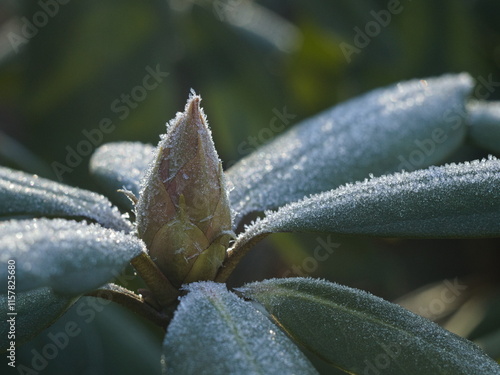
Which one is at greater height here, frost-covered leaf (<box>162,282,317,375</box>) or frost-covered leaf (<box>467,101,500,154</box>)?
frost-covered leaf (<box>467,101,500,154</box>)

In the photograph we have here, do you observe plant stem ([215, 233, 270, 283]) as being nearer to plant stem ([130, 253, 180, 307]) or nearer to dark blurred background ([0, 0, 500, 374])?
plant stem ([130, 253, 180, 307])

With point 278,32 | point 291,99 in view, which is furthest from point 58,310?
point 278,32

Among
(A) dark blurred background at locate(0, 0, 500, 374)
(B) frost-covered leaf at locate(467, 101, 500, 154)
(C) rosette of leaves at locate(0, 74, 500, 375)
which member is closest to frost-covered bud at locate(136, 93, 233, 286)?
(C) rosette of leaves at locate(0, 74, 500, 375)

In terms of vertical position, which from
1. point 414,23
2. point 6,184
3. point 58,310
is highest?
point 414,23

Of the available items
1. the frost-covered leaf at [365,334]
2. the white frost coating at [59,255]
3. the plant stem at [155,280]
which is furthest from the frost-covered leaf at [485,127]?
the white frost coating at [59,255]

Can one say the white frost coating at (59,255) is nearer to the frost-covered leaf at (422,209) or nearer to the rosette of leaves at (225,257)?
the rosette of leaves at (225,257)

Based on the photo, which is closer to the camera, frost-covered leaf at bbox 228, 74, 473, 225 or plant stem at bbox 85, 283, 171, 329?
plant stem at bbox 85, 283, 171, 329

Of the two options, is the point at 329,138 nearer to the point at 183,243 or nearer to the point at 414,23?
the point at 183,243
